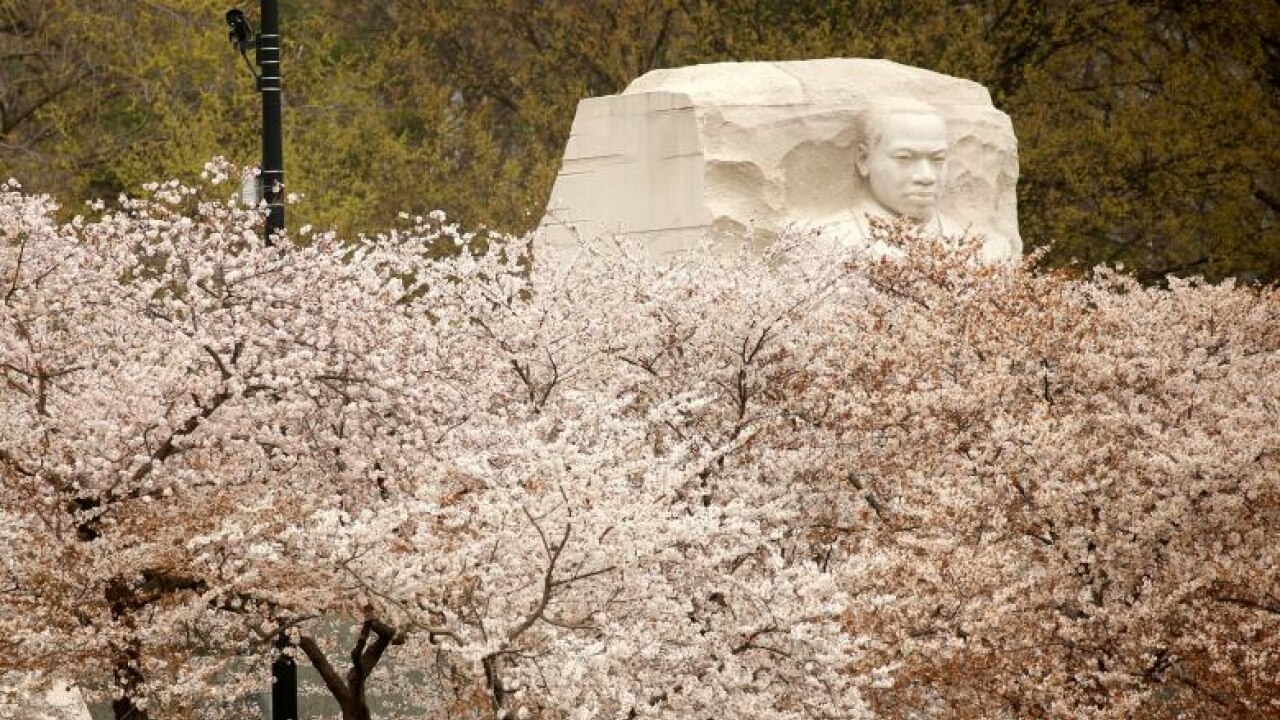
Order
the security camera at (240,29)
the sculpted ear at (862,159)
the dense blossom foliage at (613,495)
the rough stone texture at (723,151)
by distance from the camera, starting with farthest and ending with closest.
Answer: the sculpted ear at (862,159)
the rough stone texture at (723,151)
the security camera at (240,29)
the dense blossom foliage at (613,495)

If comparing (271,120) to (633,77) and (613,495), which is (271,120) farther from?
(633,77)

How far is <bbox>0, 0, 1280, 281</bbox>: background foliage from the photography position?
28375mm

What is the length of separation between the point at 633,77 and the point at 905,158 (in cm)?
1253

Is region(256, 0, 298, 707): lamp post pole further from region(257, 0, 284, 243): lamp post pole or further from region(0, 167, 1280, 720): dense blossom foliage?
region(0, 167, 1280, 720): dense blossom foliage

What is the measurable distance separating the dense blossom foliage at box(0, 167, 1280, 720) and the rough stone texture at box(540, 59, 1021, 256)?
464cm

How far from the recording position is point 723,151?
1853cm

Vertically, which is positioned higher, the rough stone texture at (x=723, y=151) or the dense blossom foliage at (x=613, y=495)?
the rough stone texture at (x=723, y=151)

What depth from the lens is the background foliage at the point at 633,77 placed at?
28.4 meters

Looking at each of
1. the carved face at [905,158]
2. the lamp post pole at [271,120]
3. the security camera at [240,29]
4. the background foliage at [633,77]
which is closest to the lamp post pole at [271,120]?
the lamp post pole at [271,120]

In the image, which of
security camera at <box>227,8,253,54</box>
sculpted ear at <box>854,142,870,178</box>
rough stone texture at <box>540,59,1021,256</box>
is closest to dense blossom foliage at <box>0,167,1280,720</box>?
security camera at <box>227,8,253,54</box>

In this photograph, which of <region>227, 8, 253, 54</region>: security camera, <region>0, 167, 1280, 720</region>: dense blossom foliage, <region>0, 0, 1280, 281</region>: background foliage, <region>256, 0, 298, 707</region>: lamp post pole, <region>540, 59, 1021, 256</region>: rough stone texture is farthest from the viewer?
<region>0, 0, 1280, 281</region>: background foliage

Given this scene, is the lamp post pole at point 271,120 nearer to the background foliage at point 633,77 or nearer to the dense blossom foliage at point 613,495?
the dense blossom foliage at point 613,495

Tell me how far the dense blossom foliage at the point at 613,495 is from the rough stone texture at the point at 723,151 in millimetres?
4638

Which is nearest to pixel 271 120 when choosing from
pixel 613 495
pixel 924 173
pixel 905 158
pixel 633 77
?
pixel 613 495
